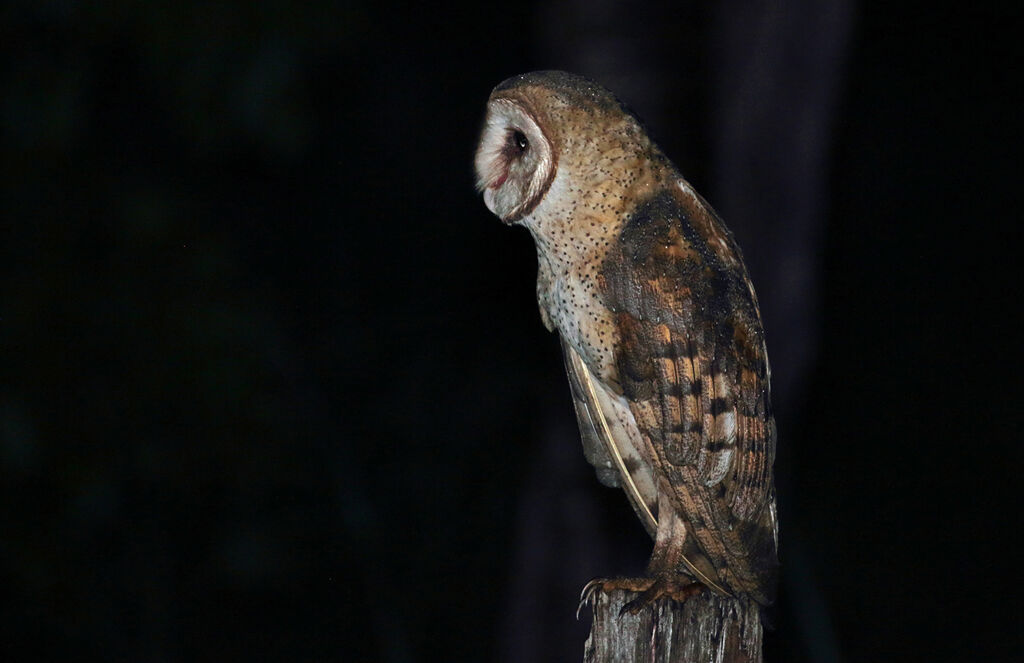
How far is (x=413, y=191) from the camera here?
15.7 feet

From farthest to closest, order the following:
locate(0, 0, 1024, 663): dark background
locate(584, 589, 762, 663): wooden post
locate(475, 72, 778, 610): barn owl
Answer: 1. locate(0, 0, 1024, 663): dark background
2. locate(475, 72, 778, 610): barn owl
3. locate(584, 589, 762, 663): wooden post

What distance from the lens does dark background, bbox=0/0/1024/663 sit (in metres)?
3.10

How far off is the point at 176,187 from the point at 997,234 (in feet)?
11.4

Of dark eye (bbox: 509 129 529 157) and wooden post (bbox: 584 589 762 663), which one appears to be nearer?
wooden post (bbox: 584 589 762 663)

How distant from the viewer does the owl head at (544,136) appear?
1804mm

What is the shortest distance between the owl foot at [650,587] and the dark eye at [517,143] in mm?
771

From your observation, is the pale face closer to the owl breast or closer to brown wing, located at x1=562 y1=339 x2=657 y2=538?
the owl breast

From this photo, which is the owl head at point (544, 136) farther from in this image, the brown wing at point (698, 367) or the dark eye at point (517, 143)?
the brown wing at point (698, 367)

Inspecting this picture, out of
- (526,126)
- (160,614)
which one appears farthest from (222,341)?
(526,126)

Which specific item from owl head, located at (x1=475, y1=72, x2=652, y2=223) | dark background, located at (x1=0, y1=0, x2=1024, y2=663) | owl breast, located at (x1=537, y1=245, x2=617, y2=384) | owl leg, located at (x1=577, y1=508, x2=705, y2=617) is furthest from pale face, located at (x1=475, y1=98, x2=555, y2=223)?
dark background, located at (x1=0, y1=0, x2=1024, y2=663)

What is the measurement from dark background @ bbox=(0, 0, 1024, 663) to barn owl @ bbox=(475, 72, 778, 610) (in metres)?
1.08

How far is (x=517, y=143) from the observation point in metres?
1.88

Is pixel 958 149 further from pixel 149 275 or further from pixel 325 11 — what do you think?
pixel 149 275

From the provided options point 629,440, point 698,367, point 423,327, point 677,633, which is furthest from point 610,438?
point 423,327
